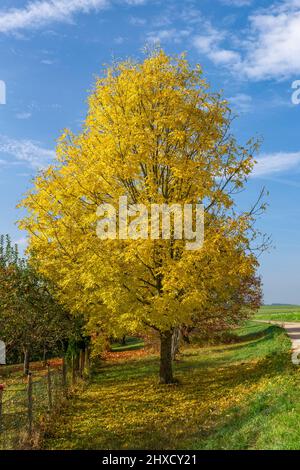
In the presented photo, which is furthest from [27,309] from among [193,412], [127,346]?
[127,346]

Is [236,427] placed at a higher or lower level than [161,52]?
lower

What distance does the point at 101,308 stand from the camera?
21.0 metres

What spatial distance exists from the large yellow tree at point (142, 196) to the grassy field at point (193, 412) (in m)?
2.63

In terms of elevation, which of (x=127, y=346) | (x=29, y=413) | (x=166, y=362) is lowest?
(x=127, y=346)

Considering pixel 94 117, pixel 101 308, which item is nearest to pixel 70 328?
pixel 101 308

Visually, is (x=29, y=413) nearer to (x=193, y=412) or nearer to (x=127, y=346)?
(x=193, y=412)

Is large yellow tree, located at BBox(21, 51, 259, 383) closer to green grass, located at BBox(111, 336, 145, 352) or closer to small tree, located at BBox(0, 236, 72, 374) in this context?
small tree, located at BBox(0, 236, 72, 374)

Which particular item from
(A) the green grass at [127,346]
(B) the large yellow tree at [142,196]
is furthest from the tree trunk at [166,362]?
(A) the green grass at [127,346]

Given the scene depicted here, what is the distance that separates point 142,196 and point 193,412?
8016 mm

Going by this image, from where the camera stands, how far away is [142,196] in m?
19.3
